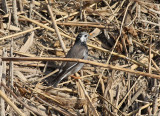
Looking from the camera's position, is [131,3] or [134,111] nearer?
[134,111]

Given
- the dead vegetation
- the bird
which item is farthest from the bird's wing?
the dead vegetation

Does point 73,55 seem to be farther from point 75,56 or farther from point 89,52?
point 89,52

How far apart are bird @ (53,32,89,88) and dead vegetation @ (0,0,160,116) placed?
141 millimetres

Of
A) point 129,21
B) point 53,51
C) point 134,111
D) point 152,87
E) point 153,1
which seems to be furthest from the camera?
point 153,1

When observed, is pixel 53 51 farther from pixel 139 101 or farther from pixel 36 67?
pixel 139 101

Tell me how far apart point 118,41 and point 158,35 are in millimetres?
902

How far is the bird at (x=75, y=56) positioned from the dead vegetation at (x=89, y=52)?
141 millimetres

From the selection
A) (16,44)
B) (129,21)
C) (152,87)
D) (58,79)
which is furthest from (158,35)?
(16,44)

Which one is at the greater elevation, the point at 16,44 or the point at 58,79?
the point at 16,44

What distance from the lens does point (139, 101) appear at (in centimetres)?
611

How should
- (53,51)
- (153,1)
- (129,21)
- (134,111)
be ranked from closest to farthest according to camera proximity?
1. (134,111)
2. (53,51)
3. (129,21)
4. (153,1)

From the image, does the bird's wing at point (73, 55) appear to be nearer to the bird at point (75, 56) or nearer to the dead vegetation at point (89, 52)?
the bird at point (75, 56)

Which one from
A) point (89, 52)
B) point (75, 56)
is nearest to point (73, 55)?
point (75, 56)

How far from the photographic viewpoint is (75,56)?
6609 mm
